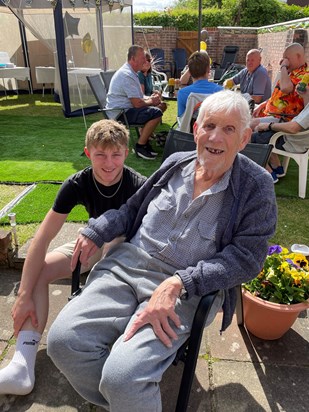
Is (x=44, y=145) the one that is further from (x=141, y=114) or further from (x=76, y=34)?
(x=76, y=34)

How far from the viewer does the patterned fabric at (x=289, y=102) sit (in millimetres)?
3918

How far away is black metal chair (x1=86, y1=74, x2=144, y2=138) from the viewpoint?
4754 millimetres

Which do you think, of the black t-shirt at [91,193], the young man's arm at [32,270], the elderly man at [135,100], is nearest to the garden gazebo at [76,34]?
the elderly man at [135,100]

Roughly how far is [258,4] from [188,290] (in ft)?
66.5

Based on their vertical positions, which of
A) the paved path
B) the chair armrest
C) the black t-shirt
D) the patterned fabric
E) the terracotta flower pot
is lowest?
the paved path

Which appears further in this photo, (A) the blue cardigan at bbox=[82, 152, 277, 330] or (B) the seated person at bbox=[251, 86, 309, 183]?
(B) the seated person at bbox=[251, 86, 309, 183]

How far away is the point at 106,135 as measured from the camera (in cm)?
162

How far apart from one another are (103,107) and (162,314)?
4.63 metres

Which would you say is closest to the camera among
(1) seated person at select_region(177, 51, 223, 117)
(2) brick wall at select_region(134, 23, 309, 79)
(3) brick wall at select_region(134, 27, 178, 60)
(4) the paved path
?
(4) the paved path

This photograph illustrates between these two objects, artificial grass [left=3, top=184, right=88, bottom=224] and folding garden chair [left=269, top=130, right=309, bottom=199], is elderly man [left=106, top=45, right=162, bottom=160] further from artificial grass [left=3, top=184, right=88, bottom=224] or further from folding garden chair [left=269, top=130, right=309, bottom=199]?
folding garden chair [left=269, top=130, right=309, bottom=199]

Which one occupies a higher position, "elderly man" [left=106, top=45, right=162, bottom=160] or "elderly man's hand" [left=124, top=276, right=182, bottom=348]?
"elderly man" [left=106, top=45, right=162, bottom=160]

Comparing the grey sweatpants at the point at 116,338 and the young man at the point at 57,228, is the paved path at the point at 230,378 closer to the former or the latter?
the young man at the point at 57,228

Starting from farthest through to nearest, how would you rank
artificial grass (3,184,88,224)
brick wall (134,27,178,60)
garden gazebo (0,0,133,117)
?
brick wall (134,27,178,60) → garden gazebo (0,0,133,117) → artificial grass (3,184,88,224)

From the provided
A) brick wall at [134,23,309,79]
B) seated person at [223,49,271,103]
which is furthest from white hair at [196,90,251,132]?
brick wall at [134,23,309,79]
